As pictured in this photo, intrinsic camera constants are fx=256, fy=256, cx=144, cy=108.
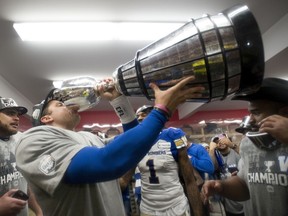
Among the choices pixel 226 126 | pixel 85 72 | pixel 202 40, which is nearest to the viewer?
pixel 202 40

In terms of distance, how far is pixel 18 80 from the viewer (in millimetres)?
4469

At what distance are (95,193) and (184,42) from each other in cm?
76

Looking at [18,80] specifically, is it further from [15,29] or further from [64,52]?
[15,29]

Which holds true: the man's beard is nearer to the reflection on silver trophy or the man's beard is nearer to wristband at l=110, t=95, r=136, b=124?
wristband at l=110, t=95, r=136, b=124

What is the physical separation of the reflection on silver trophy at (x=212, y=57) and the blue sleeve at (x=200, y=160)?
5.83 feet

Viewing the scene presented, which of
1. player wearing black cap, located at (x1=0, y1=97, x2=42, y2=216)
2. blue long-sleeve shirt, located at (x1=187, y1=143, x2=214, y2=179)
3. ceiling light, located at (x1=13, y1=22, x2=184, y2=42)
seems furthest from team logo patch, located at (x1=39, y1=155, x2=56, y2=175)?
ceiling light, located at (x1=13, y1=22, x2=184, y2=42)

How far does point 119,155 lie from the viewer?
0.88 m

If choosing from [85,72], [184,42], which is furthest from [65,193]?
[85,72]

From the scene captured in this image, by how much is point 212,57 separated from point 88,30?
2464mm

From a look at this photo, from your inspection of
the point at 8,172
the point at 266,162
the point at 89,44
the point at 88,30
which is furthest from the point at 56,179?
the point at 89,44

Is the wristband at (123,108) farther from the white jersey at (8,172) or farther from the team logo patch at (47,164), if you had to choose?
the white jersey at (8,172)

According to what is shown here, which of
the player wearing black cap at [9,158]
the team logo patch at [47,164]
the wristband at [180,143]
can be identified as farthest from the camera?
the wristband at [180,143]

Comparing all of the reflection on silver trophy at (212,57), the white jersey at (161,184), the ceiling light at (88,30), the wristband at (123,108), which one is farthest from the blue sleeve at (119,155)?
the ceiling light at (88,30)

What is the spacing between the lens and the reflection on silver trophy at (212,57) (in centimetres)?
78
